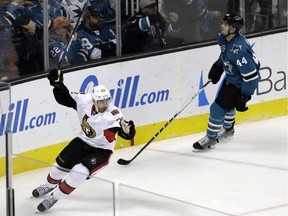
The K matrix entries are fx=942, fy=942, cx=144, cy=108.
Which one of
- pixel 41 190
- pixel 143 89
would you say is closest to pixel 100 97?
pixel 41 190

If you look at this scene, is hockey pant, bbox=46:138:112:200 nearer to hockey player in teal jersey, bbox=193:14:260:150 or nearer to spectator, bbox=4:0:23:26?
spectator, bbox=4:0:23:26

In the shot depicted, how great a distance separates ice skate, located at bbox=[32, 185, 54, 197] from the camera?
478 cm

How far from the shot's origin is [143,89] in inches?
280

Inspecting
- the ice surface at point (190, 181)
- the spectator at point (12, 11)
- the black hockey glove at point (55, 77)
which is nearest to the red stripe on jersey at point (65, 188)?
the ice surface at point (190, 181)

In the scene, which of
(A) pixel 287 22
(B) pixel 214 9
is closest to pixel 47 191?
(B) pixel 214 9

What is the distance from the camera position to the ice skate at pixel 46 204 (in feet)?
14.7

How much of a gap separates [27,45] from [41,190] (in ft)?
5.17

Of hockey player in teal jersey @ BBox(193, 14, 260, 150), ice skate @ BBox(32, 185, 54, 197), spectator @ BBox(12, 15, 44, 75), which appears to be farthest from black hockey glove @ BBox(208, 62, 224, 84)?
ice skate @ BBox(32, 185, 54, 197)

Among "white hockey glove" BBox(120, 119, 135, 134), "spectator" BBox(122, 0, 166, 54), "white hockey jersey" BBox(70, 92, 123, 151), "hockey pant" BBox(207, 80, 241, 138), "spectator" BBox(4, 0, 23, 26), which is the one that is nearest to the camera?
"white hockey glove" BBox(120, 119, 135, 134)

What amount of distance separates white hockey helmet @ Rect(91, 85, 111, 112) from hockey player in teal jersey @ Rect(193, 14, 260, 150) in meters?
1.40

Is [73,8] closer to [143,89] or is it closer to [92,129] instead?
[143,89]

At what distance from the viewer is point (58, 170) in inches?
159

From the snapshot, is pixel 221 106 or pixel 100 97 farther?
pixel 221 106

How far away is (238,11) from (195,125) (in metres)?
1.02
